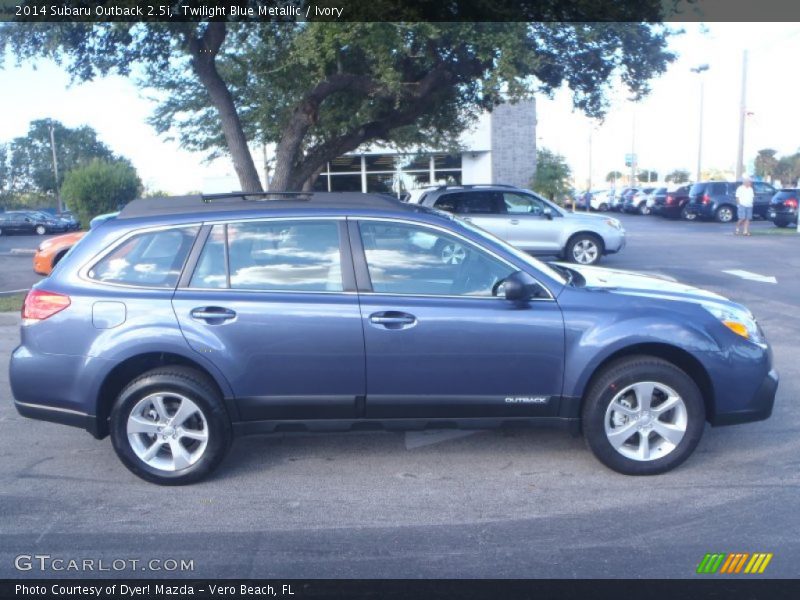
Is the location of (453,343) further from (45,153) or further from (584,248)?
(45,153)

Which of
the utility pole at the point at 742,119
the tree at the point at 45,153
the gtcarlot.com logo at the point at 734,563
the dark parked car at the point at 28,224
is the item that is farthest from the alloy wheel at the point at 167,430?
the tree at the point at 45,153

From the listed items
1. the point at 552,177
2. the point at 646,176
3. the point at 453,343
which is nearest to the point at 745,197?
the point at 552,177

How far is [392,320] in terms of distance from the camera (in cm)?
511

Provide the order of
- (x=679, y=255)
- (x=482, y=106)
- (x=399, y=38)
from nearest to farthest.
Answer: (x=399, y=38), (x=482, y=106), (x=679, y=255)

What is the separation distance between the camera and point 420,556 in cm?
423

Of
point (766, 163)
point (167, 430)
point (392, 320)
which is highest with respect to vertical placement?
point (766, 163)

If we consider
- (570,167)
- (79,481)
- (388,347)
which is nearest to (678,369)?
(388,347)

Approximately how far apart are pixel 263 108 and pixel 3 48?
535 cm

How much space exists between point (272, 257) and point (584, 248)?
12038mm

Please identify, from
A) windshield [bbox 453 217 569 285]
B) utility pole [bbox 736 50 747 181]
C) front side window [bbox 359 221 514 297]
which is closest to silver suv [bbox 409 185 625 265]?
windshield [bbox 453 217 569 285]

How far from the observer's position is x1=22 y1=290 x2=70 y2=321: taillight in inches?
205

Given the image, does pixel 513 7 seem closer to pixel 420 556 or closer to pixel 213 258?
pixel 213 258

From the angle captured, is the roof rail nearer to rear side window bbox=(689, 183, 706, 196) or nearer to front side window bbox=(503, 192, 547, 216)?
front side window bbox=(503, 192, 547, 216)

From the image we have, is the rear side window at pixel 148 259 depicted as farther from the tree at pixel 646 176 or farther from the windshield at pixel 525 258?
the tree at pixel 646 176
